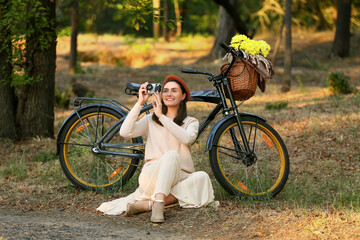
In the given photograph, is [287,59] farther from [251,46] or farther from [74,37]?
[251,46]

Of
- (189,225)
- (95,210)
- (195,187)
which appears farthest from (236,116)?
(95,210)

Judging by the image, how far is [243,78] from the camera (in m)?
5.41

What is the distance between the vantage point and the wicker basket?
539cm

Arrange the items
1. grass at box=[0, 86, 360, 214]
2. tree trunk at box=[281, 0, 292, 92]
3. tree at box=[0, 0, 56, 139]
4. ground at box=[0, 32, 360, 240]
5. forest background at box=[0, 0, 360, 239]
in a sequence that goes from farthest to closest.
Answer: tree trunk at box=[281, 0, 292, 92], tree at box=[0, 0, 56, 139], grass at box=[0, 86, 360, 214], forest background at box=[0, 0, 360, 239], ground at box=[0, 32, 360, 240]

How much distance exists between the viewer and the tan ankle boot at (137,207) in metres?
5.14

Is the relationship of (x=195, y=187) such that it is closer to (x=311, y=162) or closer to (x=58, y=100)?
(x=311, y=162)

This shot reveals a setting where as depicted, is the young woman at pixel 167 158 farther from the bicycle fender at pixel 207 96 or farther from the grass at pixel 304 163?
the grass at pixel 304 163

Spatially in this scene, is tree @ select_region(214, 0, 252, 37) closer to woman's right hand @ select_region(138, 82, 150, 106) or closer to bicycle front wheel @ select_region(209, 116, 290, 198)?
bicycle front wheel @ select_region(209, 116, 290, 198)

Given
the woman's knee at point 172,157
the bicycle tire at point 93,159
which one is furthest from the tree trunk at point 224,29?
the woman's knee at point 172,157

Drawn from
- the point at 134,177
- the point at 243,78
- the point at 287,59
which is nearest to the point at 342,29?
the point at 287,59

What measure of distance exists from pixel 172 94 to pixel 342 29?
1514 centimetres

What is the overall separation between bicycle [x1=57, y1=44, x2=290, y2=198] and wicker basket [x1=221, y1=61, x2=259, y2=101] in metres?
0.07

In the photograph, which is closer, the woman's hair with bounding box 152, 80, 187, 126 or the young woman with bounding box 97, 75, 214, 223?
the young woman with bounding box 97, 75, 214, 223

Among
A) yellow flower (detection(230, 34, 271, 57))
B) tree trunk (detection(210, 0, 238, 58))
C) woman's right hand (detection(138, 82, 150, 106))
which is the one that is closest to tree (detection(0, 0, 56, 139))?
woman's right hand (detection(138, 82, 150, 106))
